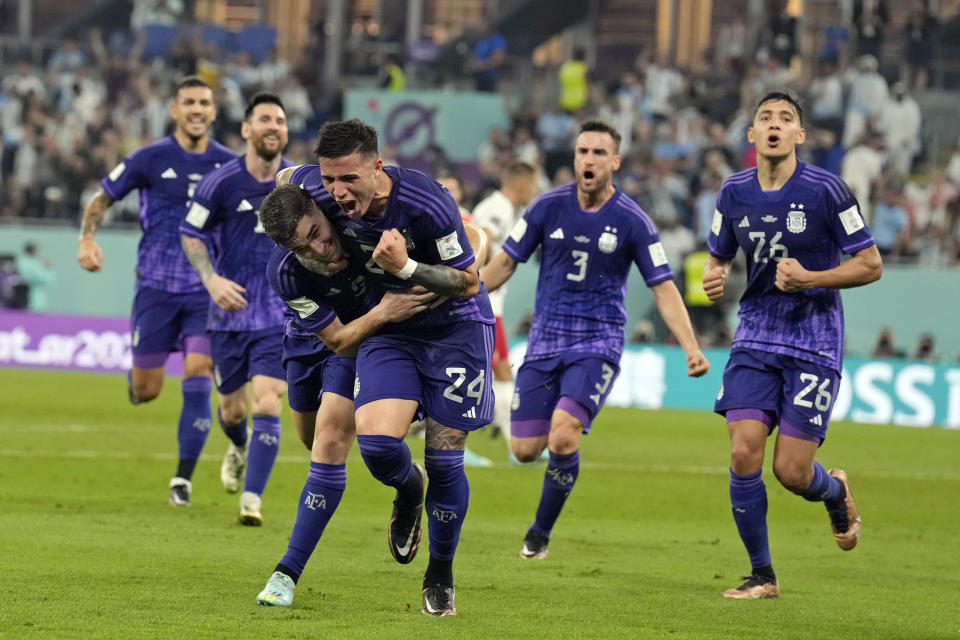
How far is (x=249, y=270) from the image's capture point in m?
10.3

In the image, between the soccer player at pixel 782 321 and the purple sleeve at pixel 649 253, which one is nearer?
the soccer player at pixel 782 321

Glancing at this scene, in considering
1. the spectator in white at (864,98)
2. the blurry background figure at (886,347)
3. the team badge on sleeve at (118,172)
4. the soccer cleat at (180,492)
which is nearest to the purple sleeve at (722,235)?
the soccer cleat at (180,492)

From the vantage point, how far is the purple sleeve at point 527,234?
9.71 m

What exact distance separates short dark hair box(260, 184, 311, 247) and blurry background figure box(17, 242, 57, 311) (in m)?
20.1

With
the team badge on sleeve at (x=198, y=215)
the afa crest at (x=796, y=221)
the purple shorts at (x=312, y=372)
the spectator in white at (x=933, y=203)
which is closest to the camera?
the purple shorts at (x=312, y=372)

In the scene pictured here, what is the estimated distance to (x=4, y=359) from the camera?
25.1 metres

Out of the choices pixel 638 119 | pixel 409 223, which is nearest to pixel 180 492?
pixel 409 223

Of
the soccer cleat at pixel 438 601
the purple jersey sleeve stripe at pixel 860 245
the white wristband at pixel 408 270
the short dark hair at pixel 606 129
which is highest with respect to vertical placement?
the short dark hair at pixel 606 129

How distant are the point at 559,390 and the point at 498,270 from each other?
84 cm

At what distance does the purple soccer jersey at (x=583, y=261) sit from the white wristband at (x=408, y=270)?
10.2 feet

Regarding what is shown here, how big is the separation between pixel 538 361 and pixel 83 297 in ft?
57.6

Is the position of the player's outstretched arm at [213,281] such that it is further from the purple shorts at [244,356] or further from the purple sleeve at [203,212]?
the purple shorts at [244,356]

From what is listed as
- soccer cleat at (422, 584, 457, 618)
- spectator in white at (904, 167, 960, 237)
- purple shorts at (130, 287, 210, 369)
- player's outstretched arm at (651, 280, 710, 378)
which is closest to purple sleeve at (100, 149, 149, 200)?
purple shorts at (130, 287, 210, 369)

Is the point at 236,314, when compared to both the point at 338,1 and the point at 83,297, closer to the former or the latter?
the point at 83,297
